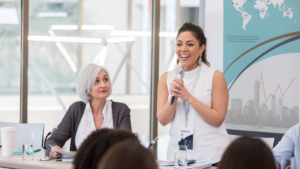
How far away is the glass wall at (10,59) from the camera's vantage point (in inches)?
146

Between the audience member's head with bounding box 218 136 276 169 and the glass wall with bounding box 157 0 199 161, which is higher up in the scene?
the glass wall with bounding box 157 0 199 161

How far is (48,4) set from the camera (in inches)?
156

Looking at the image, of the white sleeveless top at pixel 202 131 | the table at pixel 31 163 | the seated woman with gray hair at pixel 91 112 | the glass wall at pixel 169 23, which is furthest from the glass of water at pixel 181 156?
the glass wall at pixel 169 23

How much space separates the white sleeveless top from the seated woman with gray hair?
0.53 metres

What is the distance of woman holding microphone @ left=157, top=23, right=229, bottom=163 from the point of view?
2.28 m

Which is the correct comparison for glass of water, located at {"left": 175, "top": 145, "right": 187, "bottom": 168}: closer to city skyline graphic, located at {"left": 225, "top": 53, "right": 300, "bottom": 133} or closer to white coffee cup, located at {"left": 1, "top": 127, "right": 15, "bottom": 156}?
white coffee cup, located at {"left": 1, "top": 127, "right": 15, "bottom": 156}

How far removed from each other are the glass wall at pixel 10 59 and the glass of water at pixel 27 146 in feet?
5.50

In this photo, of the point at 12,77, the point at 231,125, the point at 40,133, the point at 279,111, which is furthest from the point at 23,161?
the point at 279,111

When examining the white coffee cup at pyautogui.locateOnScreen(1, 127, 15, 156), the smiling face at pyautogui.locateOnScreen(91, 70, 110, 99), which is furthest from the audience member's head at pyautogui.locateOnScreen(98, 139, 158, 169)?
the smiling face at pyautogui.locateOnScreen(91, 70, 110, 99)

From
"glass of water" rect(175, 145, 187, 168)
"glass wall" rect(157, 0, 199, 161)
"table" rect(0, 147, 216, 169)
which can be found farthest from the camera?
"glass wall" rect(157, 0, 199, 161)

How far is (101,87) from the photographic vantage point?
9.05ft

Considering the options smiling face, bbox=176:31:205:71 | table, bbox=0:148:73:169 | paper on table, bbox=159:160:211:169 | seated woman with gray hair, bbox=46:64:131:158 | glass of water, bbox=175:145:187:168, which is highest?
smiling face, bbox=176:31:205:71

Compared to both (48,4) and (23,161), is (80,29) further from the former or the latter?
(23,161)

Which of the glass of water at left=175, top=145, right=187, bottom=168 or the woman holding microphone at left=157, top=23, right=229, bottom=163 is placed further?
the woman holding microphone at left=157, top=23, right=229, bottom=163
